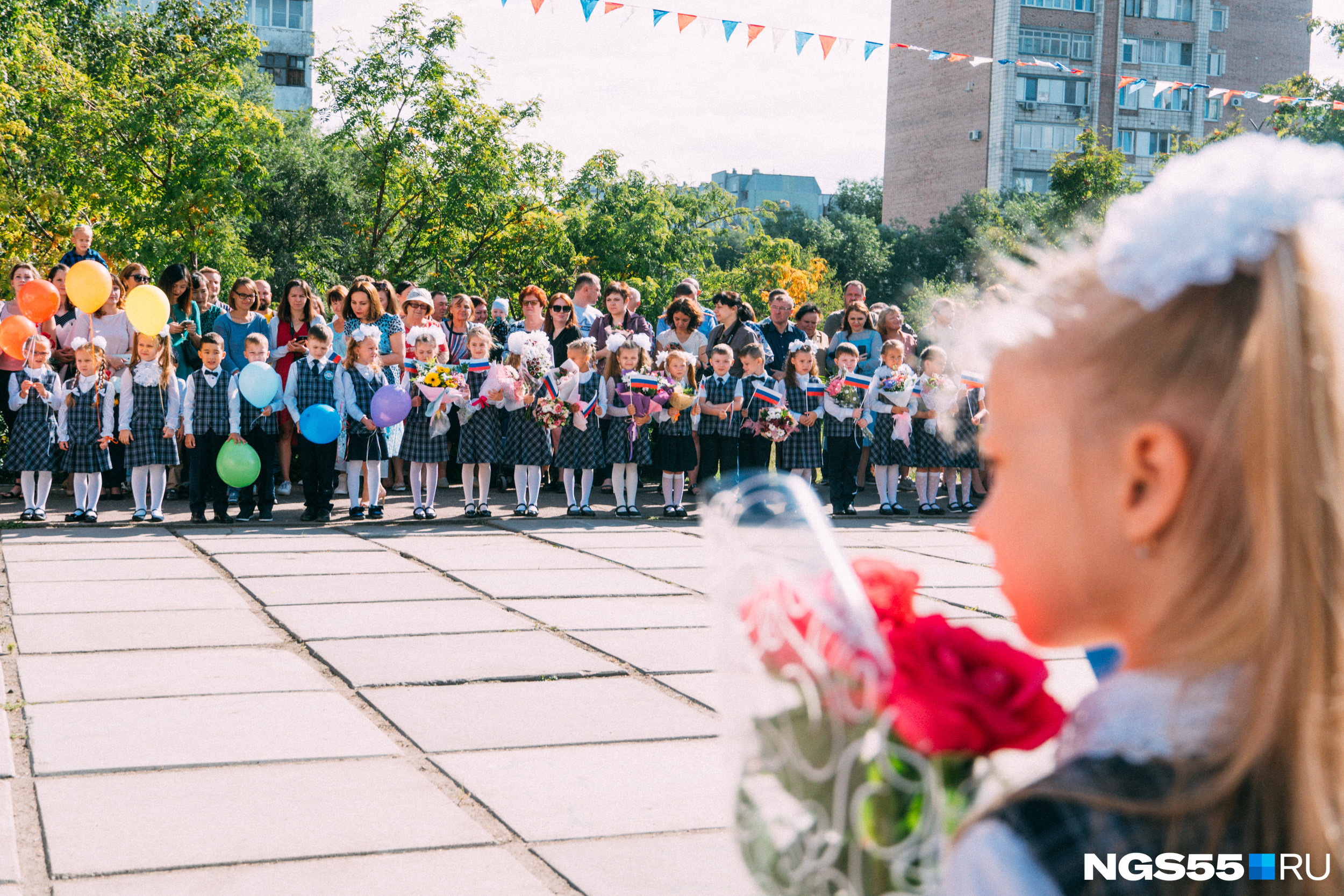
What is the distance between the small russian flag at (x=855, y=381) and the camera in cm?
1116

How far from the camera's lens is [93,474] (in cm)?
942

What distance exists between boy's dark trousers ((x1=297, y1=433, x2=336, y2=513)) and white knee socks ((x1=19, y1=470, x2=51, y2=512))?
5.18 ft

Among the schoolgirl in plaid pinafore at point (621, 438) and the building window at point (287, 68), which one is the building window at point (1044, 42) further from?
the schoolgirl in plaid pinafore at point (621, 438)

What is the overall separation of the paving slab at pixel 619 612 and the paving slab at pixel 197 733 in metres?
1.66

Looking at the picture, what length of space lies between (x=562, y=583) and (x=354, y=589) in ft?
3.73

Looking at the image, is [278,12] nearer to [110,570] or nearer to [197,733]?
[110,570]

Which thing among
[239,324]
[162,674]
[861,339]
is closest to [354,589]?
[162,674]

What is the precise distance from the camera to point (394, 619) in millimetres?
6180

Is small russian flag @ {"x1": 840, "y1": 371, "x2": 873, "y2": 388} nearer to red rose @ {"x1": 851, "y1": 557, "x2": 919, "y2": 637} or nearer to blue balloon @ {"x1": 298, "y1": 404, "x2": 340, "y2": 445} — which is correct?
blue balloon @ {"x1": 298, "y1": 404, "x2": 340, "y2": 445}

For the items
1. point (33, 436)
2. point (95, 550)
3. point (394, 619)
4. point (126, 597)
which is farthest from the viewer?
point (33, 436)

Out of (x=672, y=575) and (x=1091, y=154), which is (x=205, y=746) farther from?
(x=1091, y=154)

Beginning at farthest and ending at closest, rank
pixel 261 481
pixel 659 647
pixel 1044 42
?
pixel 1044 42, pixel 261 481, pixel 659 647

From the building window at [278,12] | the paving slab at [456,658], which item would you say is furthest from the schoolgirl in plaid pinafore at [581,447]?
the building window at [278,12]

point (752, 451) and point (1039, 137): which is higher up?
point (1039, 137)
